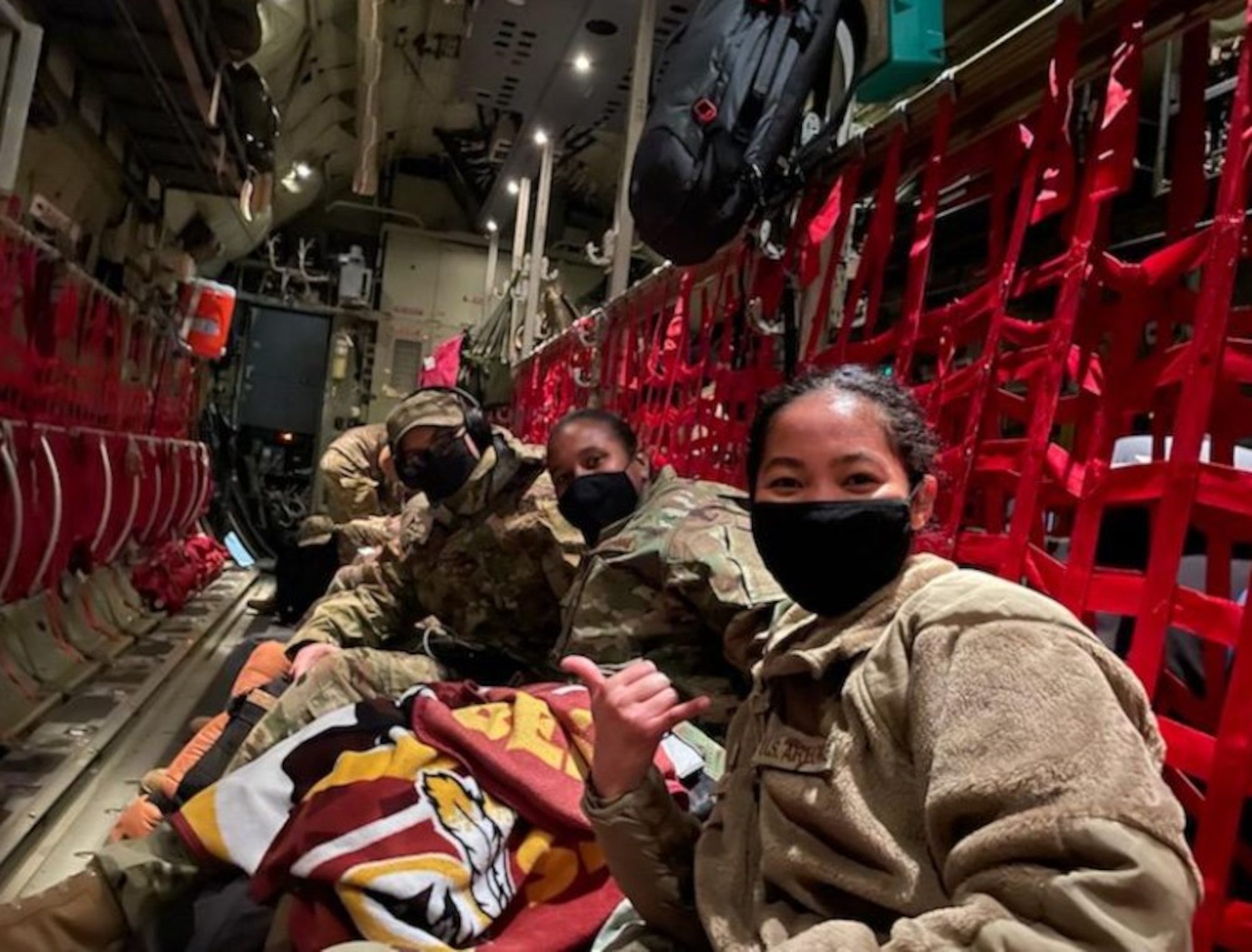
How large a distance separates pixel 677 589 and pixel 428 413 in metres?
1.34

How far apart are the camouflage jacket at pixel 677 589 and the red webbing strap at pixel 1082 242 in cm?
54

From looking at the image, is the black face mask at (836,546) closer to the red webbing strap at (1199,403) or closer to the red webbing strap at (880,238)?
the red webbing strap at (1199,403)

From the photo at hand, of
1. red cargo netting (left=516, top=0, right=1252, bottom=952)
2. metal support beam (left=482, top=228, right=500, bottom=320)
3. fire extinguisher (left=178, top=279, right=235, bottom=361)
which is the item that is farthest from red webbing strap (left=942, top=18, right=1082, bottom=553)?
metal support beam (left=482, top=228, right=500, bottom=320)

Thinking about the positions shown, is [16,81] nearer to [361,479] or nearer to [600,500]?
[600,500]

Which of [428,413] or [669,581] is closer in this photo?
[669,581]

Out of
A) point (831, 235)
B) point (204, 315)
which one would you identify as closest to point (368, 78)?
point (204, 315)

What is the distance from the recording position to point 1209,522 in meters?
1.13

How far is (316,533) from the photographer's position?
5844 mm

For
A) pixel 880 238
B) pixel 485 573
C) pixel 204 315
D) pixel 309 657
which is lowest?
pixel 309 657

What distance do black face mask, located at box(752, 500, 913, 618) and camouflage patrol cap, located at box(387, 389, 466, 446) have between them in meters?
2.03

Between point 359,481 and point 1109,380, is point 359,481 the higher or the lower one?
the lower one

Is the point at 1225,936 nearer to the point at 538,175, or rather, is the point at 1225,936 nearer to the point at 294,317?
the point at 538,175

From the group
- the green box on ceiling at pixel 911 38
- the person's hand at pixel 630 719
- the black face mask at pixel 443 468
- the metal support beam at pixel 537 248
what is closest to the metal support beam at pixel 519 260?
the metal support beam at pixel 537 248

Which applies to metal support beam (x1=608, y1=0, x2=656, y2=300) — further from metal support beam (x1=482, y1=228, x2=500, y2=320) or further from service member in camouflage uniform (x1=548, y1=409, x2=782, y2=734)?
metal support beam (x1=482, y1=228, x2=500, y2=320)
